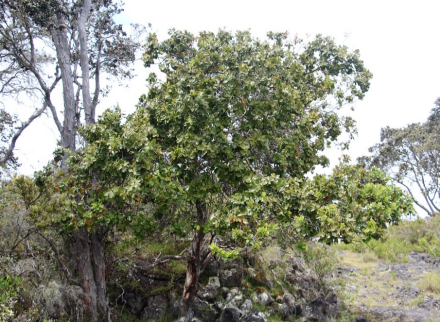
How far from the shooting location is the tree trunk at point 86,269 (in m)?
9.19

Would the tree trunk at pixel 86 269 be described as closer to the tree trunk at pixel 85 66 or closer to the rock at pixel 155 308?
the rock at pixel 155 308

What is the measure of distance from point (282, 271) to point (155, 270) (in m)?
4.41

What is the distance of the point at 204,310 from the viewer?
10.2 m

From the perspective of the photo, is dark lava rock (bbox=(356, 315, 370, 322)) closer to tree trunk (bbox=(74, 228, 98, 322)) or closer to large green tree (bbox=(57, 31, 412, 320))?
large green tree (bbox=(57, 31, 412, 320))

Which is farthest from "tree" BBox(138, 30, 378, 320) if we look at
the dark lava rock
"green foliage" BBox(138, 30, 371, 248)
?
the dark lava rock

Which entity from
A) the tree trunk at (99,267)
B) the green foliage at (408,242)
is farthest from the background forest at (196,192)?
A: the green foliage at (408,242)

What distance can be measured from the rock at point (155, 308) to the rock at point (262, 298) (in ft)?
8.65

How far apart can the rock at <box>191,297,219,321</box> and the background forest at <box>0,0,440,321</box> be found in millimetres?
38

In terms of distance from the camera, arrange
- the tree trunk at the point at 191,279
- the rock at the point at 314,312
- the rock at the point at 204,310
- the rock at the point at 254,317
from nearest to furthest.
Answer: the tree trunk at the point at 191,279
the rock at the point at 254,317
the rock at the point at 204,310
the rock at the point at 314,312

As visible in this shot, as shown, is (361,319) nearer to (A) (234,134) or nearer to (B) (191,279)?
(B) (191,279)

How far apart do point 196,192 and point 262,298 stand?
4.99 meters

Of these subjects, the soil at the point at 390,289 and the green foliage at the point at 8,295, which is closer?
the green foliage at the point at 8,295

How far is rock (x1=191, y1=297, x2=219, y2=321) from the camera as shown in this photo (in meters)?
10.1

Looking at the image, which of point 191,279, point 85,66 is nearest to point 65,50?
point 85,66
